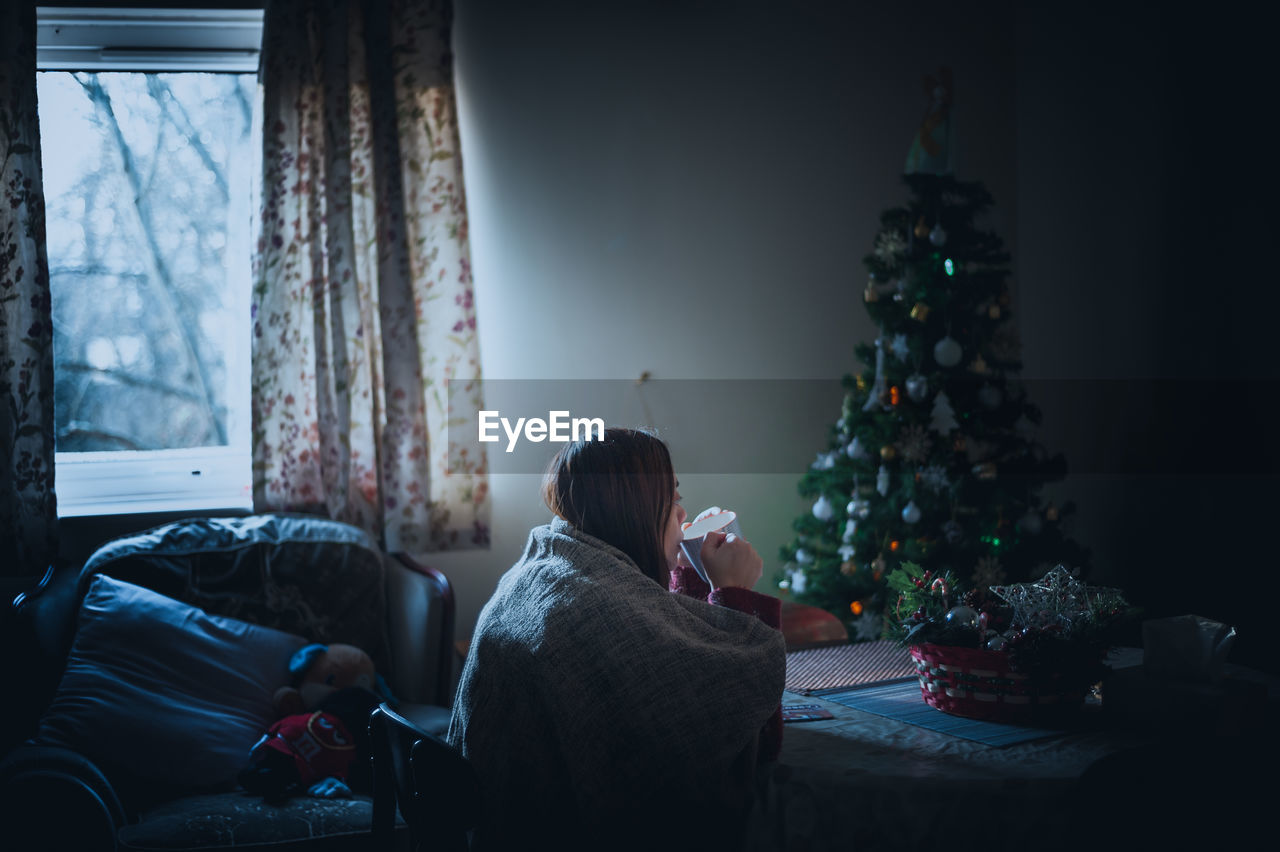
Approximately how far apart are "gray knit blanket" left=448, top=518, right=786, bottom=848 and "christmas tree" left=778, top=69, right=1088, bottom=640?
1.63m

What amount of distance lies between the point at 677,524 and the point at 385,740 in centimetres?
50

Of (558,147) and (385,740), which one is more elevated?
(558,147)

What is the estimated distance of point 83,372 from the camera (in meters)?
3.02

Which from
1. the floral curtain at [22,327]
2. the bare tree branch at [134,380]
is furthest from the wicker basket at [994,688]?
the bare tree branch at [134,380]

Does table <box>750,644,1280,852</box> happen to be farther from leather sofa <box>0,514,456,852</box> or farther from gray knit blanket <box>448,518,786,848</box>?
leather sofa <box>0,514,456,852</box>

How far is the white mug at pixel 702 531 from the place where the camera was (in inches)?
57.0

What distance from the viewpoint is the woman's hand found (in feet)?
4.65

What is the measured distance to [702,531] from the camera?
60.0 inches

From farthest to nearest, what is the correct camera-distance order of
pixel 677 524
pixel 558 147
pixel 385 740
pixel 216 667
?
1. pixel 558 147
2. pixel 216 667
3. pixel 677 524
4. pixel 385 740

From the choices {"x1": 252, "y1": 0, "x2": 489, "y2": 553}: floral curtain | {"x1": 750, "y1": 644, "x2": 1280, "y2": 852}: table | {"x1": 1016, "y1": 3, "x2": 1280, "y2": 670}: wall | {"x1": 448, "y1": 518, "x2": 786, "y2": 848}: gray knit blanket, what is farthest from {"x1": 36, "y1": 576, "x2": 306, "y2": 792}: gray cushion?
{"x1": 1016, "y1": 3, "x2": 1280, "y2": 670}: wall

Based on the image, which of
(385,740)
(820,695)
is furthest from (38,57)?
(820,695)

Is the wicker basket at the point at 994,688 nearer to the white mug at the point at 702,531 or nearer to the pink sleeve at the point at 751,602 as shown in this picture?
the pink sleeve at the point at 751,602

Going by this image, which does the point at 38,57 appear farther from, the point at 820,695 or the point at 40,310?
the point at 820,695

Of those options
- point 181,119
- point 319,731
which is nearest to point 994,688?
point 319,731
